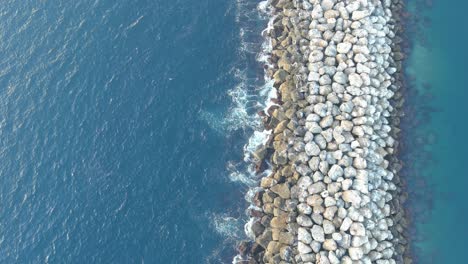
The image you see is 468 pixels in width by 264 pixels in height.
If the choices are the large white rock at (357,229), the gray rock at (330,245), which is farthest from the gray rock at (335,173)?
the gray rock at (330,245)

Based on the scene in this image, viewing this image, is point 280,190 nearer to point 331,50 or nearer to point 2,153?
point 331,50

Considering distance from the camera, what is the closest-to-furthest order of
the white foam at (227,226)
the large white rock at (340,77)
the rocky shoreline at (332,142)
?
the rocky shoreline at (332,142), the white foam at (227,226), the large white rock at (340,77)

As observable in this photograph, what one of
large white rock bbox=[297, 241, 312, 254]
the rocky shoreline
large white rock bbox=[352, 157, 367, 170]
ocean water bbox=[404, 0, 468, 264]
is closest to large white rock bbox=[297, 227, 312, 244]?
the rocky shoreline

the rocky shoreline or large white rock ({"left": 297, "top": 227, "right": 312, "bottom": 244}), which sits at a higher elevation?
the rocky shoreline

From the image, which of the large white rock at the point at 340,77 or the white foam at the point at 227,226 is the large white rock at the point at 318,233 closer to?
the white foam at the point at 227,226

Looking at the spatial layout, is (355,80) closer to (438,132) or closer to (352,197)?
(438,132)

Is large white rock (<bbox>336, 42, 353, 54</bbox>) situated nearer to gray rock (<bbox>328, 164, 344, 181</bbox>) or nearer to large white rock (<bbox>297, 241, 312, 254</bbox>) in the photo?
gray rock (<bbox>328, 164, 344, 181</bbox>)
